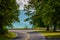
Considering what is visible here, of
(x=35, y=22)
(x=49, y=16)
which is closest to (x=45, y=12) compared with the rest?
(x=49, y=16)

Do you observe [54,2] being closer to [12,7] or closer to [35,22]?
[12,7]

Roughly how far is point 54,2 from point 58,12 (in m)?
1.79

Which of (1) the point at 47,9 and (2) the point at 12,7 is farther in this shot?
(2) the point at 12,7

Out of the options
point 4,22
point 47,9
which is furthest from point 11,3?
point 47,9

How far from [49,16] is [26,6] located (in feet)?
153

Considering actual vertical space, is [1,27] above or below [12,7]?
below

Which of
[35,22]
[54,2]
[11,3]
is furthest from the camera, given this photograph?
[35,22]

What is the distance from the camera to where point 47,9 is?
41.0 m

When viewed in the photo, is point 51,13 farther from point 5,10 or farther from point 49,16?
point 5,10

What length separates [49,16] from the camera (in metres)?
42.2

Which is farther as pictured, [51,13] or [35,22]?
[35,22]

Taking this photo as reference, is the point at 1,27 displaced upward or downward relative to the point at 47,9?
downward

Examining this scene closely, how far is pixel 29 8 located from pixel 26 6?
129 centimetres

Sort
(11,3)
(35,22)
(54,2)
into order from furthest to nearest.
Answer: (35,22), (11,3), (54,2)
